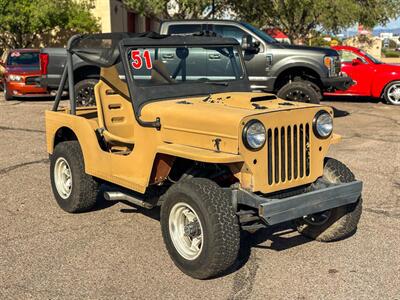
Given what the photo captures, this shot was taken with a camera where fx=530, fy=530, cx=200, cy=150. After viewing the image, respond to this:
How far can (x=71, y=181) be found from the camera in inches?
210

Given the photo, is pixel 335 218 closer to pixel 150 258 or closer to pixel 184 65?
pixel 150 258

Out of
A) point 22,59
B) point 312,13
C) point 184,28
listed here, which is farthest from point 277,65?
point 312,13

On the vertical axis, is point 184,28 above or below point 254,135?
above

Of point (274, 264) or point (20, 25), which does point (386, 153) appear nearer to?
point (274, 264)

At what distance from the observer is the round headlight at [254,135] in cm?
373

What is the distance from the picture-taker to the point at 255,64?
10898 mm

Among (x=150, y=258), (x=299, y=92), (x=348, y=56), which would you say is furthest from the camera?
(x=348, y=56)

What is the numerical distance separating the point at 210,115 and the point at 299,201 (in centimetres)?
91

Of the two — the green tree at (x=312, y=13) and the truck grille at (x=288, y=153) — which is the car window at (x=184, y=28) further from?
the green tree at (x=312, y=13)

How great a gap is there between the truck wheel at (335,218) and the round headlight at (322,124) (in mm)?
360

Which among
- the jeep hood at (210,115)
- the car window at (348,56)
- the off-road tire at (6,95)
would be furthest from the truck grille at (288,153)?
the off-road tire at (6,95)

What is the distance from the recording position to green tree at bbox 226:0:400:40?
2273 cm

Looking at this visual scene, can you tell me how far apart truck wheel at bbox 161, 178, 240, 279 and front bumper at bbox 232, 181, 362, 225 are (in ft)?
0.54

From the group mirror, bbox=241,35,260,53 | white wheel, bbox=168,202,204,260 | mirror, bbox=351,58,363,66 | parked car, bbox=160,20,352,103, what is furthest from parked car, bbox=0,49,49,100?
white wheel, bbox=168,202,204,260
